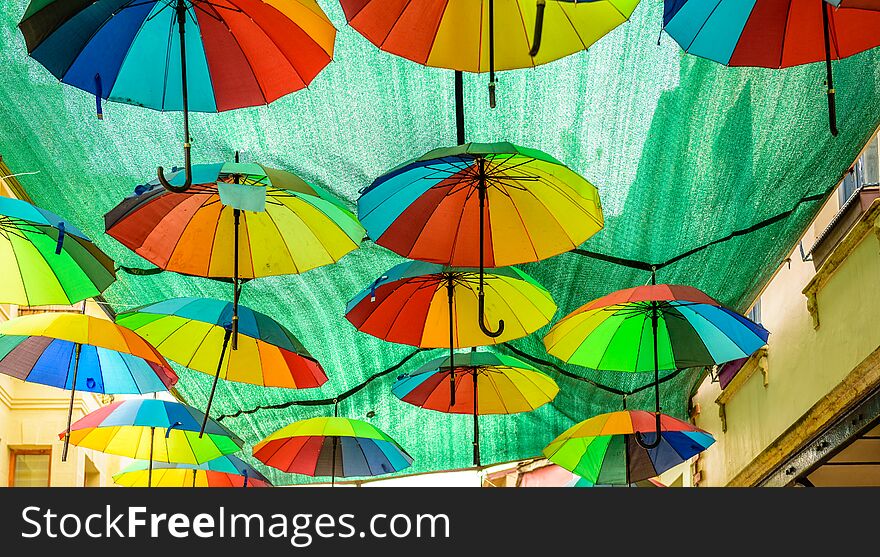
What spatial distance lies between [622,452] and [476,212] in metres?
3.76

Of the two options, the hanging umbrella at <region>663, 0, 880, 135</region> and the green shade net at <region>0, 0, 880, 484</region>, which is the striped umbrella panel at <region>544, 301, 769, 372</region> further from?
the hanging umbrella at <region>663, 0, 880, 135</region>

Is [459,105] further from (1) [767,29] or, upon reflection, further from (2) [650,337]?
(2) [650,337]

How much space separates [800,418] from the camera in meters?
9.11

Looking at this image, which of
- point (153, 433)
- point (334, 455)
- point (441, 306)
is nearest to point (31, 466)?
point (153, 433)

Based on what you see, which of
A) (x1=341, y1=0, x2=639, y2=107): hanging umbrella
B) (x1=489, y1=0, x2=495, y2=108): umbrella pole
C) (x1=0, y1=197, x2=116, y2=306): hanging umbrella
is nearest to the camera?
(x1=489, y1=0, x2=495, y2=108): umbrella pole

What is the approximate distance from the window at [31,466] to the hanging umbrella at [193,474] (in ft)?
13.0

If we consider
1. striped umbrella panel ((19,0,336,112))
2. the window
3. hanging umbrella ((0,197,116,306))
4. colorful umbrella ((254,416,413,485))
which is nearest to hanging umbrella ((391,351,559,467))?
colorful umbrella ((254,416,413,485))

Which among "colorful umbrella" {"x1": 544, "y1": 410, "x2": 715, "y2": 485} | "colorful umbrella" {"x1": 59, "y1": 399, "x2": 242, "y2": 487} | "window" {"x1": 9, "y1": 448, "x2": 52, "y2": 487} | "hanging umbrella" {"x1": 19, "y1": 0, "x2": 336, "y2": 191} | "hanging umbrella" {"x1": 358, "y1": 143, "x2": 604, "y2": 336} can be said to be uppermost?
"window" {"x1": 9, "y1": 448, "x2": 52, "y2": 487}

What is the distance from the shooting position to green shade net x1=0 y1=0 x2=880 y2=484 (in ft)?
19.9

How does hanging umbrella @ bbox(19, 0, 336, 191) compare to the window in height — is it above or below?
below

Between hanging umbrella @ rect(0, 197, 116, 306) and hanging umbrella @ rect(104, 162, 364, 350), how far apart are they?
221 mm

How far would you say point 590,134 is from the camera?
21.2 feet
